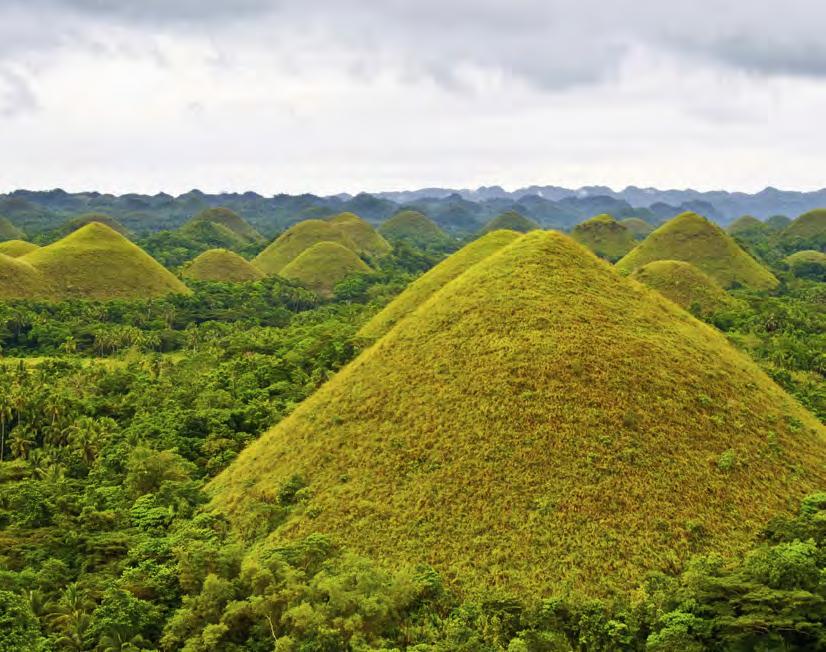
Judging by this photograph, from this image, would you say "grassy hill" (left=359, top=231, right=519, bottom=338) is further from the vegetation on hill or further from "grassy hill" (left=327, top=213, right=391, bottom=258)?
"grassy hill" (left=327, top=213, right=391, bottom=258)

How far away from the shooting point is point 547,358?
26734 mm

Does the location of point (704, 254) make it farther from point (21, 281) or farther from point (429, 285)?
point (21, 281)

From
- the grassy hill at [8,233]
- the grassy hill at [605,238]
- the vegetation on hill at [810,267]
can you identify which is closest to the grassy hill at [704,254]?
the vegetation on hill at [810,267]

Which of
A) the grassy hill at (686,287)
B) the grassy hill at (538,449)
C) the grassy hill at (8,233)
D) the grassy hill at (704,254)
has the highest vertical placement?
the grassy hill at (8,233)

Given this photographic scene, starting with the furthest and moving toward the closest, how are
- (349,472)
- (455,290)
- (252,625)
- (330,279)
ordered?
(330,279) → (455,290) → (349,472) → (252,625)

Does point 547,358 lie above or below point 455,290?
below

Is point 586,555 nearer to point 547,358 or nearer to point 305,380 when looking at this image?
point 547,358

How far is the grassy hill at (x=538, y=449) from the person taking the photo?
66.4ft

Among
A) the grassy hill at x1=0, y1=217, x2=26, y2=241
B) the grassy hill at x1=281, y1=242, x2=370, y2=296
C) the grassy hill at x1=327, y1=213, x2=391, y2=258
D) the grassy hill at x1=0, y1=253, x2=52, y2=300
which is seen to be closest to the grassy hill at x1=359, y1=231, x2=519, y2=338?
the grassy hill at x1=0, y1=253, x2=52, y2=300

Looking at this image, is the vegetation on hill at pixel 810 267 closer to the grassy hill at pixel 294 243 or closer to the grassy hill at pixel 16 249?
the grassy hill at pixel 294 243

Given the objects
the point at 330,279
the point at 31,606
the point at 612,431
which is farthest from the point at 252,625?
the point at 330,279

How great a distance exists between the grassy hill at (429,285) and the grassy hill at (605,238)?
3280 inches

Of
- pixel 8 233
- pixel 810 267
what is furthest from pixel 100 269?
pixel 810 267

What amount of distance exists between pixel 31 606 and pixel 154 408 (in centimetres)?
2022
